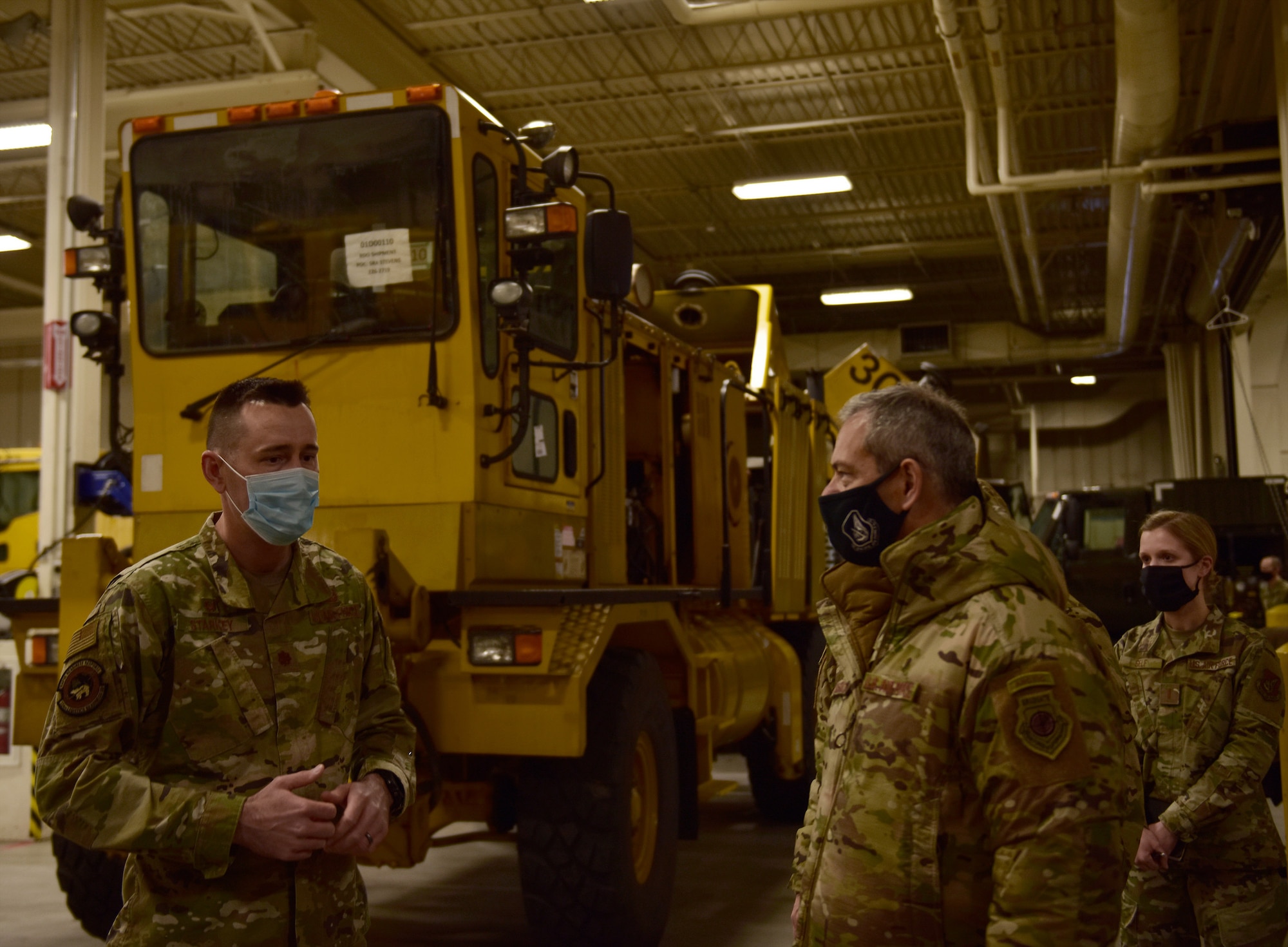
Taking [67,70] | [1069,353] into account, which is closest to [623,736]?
[67,70]

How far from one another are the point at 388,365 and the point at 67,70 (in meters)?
5.24

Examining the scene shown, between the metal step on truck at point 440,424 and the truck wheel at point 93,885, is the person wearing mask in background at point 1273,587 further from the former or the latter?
the truck wheel at point 93,885

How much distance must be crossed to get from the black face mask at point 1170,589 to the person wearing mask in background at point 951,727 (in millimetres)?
1766

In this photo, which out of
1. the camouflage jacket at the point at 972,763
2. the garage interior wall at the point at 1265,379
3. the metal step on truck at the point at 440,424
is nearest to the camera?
the camouflage jacket at the point at 972,763

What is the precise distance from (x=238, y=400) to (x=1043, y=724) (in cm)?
183

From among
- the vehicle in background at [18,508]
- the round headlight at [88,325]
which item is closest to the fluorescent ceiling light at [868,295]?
the vehicle in background at [18,508]

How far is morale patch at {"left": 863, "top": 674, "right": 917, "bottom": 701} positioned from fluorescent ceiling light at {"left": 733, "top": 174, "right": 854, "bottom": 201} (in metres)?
14.1

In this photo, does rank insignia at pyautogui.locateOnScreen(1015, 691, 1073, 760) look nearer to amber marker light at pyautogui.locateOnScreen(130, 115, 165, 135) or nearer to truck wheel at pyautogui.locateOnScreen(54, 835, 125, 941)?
truck wheel at pyautogui.locateOnScreen(54, 835, 125, 941)

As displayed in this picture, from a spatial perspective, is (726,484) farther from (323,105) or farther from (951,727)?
(951,727)

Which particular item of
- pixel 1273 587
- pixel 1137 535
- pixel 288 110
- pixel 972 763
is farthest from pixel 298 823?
pixel 1137 535

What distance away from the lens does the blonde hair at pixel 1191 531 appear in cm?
396

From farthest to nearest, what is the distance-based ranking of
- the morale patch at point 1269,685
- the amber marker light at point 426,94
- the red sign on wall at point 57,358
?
1. the red sign on wall at point 57,358
2. the amber marker light at point 426,94
3. the morale patch at point 1269,685

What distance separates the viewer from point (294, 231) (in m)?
5.41

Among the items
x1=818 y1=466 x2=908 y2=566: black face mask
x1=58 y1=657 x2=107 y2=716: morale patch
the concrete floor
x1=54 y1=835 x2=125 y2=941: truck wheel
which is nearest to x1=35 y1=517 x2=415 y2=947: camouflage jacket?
x1=58 y1=657 x2=107 y2=716: morale patch
